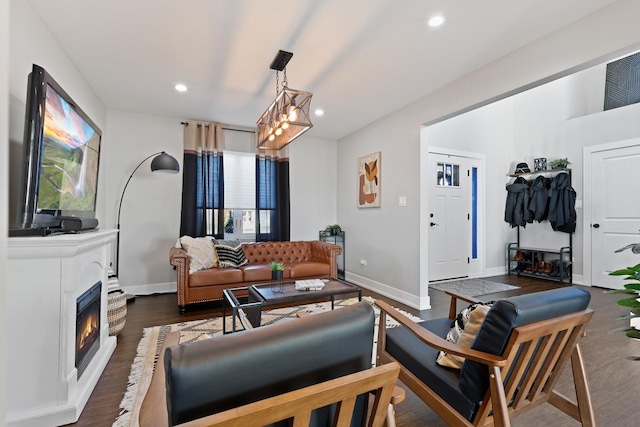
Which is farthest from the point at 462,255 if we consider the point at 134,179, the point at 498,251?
the point at 134,179

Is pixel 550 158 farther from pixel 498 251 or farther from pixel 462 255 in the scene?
pixel 462 255

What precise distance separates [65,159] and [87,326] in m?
1.17

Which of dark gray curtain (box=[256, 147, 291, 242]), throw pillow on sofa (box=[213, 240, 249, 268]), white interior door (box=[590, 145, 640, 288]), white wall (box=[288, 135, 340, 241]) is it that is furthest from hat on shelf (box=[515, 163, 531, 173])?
throw pillow on sofa (box=[213, 240, 249, 268])

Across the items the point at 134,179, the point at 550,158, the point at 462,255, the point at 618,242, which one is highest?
the point at 550,158

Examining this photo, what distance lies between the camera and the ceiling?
2.03m

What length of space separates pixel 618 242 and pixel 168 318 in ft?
20.8

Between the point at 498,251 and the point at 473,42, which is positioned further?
the point at 498,251

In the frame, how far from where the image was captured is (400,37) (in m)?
2.35

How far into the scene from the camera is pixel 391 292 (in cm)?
407

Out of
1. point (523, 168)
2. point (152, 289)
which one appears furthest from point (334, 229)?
point (523, 168)

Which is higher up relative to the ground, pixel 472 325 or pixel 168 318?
pixel 472 325

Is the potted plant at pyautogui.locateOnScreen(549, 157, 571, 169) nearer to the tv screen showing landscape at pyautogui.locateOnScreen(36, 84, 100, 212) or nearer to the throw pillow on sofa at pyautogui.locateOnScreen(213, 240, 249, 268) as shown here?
the throw pillow on sofa at pyautogui.locateOnScreen(213, 240, 249, 268)

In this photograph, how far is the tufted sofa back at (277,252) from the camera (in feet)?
14.2

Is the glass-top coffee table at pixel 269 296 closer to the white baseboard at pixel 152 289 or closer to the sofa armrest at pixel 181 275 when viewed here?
the sofa armrest at pixel 181 275
